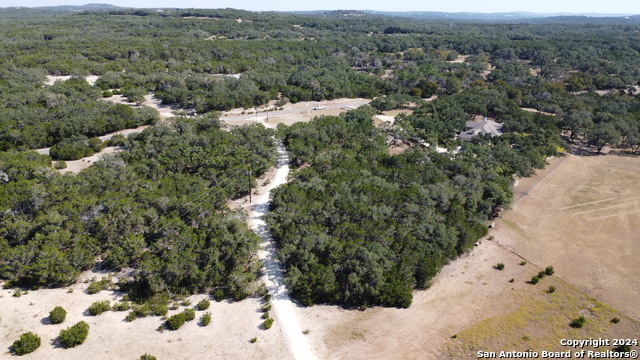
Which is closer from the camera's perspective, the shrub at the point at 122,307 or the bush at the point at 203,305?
the shrub at the point at 122,307

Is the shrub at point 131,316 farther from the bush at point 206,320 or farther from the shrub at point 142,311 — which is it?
the bush at point 206,320

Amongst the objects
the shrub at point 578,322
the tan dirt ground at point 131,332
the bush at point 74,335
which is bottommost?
the shrub at point 578,322

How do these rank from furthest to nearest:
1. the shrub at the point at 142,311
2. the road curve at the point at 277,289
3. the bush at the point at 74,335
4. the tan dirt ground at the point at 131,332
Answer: the shrub at the point at 142,311 → the road curve at the point at 277,289 → the tan dirt ground at the point at 131,332 → the bush at the point at 74,335

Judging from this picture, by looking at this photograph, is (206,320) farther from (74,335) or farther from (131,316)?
(74,335)

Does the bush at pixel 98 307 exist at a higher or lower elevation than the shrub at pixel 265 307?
higher

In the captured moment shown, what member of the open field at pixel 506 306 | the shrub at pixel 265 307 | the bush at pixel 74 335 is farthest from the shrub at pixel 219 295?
the bush at pixel 74 335

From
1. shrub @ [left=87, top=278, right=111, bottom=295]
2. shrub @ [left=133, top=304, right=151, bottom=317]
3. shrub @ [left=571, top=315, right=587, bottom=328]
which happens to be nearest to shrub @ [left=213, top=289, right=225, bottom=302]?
shrub @ [left=133, top=304, right=151, bottom=317]

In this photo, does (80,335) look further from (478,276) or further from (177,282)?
(478,276)

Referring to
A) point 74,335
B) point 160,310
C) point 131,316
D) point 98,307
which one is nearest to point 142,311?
point 131,316

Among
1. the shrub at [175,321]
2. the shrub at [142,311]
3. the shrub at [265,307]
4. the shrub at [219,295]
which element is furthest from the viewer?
the shrub at [219,295]
